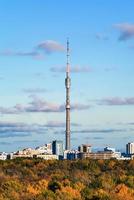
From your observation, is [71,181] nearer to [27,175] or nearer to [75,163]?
[27,175]

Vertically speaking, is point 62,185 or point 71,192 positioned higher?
point 62,185

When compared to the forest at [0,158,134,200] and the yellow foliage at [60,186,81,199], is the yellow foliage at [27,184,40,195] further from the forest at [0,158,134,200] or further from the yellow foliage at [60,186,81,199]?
the yellow foliage at [60,186,81,199]

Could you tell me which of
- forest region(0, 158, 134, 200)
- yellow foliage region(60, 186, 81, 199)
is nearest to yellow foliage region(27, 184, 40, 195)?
forest region(0, 158, 134, 200)

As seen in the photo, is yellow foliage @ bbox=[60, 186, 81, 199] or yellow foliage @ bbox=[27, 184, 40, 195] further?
yellow foliage @ bbox=[27, 184, 40, 195]

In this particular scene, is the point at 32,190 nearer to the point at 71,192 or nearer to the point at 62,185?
the point at 62,185

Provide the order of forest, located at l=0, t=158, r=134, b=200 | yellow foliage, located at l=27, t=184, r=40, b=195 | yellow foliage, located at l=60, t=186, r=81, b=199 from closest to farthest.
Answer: forest, located at l=0, t=158, r=134, b=200 → yellow foliage, located at l=60, t=186, r=81, b=199 → yellow foliage, located at l=27, t=184, r=40, b=195

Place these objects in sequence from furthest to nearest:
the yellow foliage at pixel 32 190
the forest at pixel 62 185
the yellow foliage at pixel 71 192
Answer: the yellow foliage at pixel 32 190, the yellow foliage at pixel 71 192, the forest at pixel 62 185

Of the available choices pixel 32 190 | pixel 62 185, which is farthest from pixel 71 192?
pixel 62 185

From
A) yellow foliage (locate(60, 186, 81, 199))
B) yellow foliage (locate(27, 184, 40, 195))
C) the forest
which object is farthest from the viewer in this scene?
yellow foliage (locate(27, 184, 40, 195))

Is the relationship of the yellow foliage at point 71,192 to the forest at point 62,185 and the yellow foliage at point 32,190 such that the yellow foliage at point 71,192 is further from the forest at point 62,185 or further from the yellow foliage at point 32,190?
the yellow foliage at point 32,190

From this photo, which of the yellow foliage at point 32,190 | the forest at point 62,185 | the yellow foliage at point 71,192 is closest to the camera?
the forest at point 62,185

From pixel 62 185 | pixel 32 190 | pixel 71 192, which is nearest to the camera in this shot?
pixel 71 192

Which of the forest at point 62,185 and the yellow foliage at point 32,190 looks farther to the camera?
the yellow foliage at point 32,190

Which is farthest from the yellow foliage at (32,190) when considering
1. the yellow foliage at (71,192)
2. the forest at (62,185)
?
the yellow foliage at (71,192)
